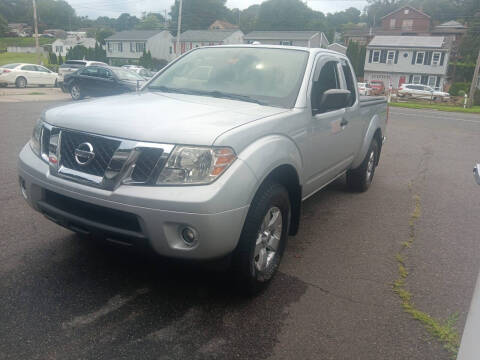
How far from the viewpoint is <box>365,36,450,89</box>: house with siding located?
50469 millimetres

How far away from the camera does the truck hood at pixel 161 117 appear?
267 cm

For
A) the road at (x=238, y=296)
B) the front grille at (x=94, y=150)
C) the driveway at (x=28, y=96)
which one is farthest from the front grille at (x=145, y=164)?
A: the driveway at (x=28, y=96)

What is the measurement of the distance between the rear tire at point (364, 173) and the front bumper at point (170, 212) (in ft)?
11.6

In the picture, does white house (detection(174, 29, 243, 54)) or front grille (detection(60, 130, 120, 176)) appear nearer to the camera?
front grille (detection(60, 130, 120, 176))

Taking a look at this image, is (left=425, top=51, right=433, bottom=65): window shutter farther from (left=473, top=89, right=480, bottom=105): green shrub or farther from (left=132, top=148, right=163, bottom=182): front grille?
(left=132, top=148, right=163, bottom=182): front grille

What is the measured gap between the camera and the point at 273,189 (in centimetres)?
311

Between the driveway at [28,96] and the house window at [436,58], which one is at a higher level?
the house window at [436,58]

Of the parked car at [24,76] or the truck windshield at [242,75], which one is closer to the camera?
the truck windshield at [242,75]

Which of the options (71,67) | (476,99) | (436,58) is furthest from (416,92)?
(71,67)

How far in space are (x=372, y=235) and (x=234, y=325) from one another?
2.31 metres

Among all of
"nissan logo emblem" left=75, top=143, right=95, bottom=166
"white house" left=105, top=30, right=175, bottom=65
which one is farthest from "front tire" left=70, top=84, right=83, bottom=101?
"white house" left=105, top=30, right=175, bottom=65

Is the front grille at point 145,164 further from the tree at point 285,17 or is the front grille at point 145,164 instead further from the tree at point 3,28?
the tree at point 3,28

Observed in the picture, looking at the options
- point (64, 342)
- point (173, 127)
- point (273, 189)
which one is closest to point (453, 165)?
point (273, 189)

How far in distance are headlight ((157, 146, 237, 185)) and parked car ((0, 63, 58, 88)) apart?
81.0ft
